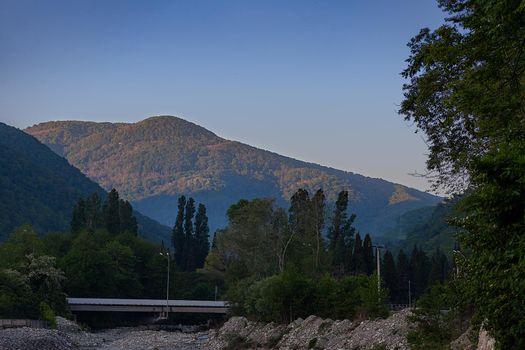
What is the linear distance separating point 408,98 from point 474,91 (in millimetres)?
8016

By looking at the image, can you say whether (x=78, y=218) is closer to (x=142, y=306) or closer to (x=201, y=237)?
(x=201, y=237)

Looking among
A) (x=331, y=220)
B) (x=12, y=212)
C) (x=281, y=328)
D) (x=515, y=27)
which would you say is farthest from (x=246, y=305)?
(x=12, y=212)

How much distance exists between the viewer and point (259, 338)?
54875 mm

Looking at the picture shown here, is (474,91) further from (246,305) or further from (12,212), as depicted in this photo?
(12,212)

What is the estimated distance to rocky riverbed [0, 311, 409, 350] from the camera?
3503cm

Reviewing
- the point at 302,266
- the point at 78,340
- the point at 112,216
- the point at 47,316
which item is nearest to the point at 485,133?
the point at 78,340

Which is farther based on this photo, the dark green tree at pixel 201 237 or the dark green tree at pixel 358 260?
the dark green tree at pixel 201 237

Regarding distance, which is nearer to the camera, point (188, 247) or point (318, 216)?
point (318, 216)

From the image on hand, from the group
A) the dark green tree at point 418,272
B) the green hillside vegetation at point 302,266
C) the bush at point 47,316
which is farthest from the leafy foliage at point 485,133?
the dark green tree at point 418,272

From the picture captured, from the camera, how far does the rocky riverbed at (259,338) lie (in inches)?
1379

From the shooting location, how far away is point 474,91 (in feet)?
67.7

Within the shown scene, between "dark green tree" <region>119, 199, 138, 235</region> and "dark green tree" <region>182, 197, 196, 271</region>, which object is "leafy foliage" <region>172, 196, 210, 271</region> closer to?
"dark green tree" <region>182, 197, 196, 271</region>

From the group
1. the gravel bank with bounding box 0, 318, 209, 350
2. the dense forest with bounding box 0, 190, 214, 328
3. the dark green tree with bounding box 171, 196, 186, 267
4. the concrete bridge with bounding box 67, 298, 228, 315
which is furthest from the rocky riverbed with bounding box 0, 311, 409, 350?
the dark green tree with bounding box 171, 196, 186, 267

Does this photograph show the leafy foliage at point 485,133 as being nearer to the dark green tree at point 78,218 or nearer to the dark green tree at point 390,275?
the dark green tree at point 390,275
